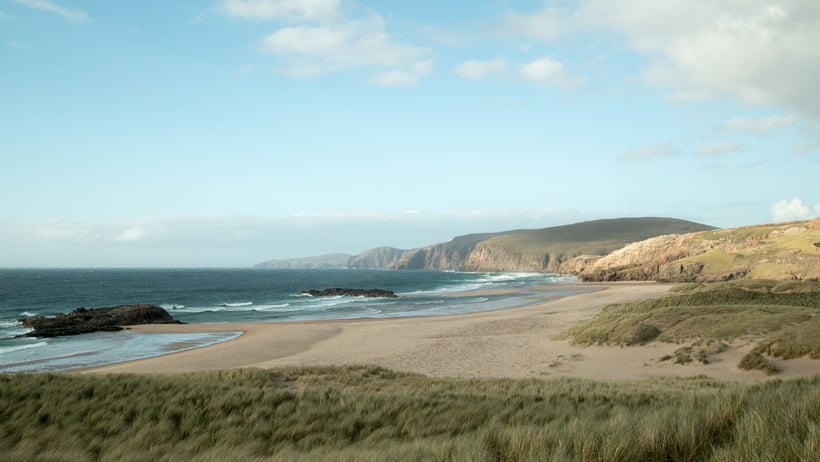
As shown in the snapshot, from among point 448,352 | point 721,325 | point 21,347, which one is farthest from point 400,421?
point 21,347

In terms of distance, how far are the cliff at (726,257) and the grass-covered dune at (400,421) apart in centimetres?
4921

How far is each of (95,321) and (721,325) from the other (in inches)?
1623

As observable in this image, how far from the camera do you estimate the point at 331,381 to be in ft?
44.8

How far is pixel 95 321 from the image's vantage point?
132 ft

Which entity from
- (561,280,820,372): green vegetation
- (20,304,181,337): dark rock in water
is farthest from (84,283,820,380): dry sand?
(20,304,181,337): dark rock in water

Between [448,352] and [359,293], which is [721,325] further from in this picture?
[359,293]

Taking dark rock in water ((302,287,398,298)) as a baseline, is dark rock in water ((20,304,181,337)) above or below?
above

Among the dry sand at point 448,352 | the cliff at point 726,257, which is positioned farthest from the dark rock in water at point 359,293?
the cliff at point 726,257

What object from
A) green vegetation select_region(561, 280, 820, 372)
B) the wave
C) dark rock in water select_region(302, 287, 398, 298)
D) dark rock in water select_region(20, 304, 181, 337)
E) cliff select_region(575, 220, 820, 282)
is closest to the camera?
green vegetation select_region(561, 280, 820, 372)

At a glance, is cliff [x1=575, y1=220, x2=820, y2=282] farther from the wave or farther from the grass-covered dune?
the wave

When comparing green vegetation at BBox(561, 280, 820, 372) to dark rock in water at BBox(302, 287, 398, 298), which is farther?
dark rock in water at BBox(302, 287, 398, 298)

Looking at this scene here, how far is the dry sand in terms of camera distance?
1820 centimetres

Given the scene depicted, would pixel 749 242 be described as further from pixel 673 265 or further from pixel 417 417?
A: pixel 417 417

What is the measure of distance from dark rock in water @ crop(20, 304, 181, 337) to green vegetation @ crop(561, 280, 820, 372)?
32.0m
